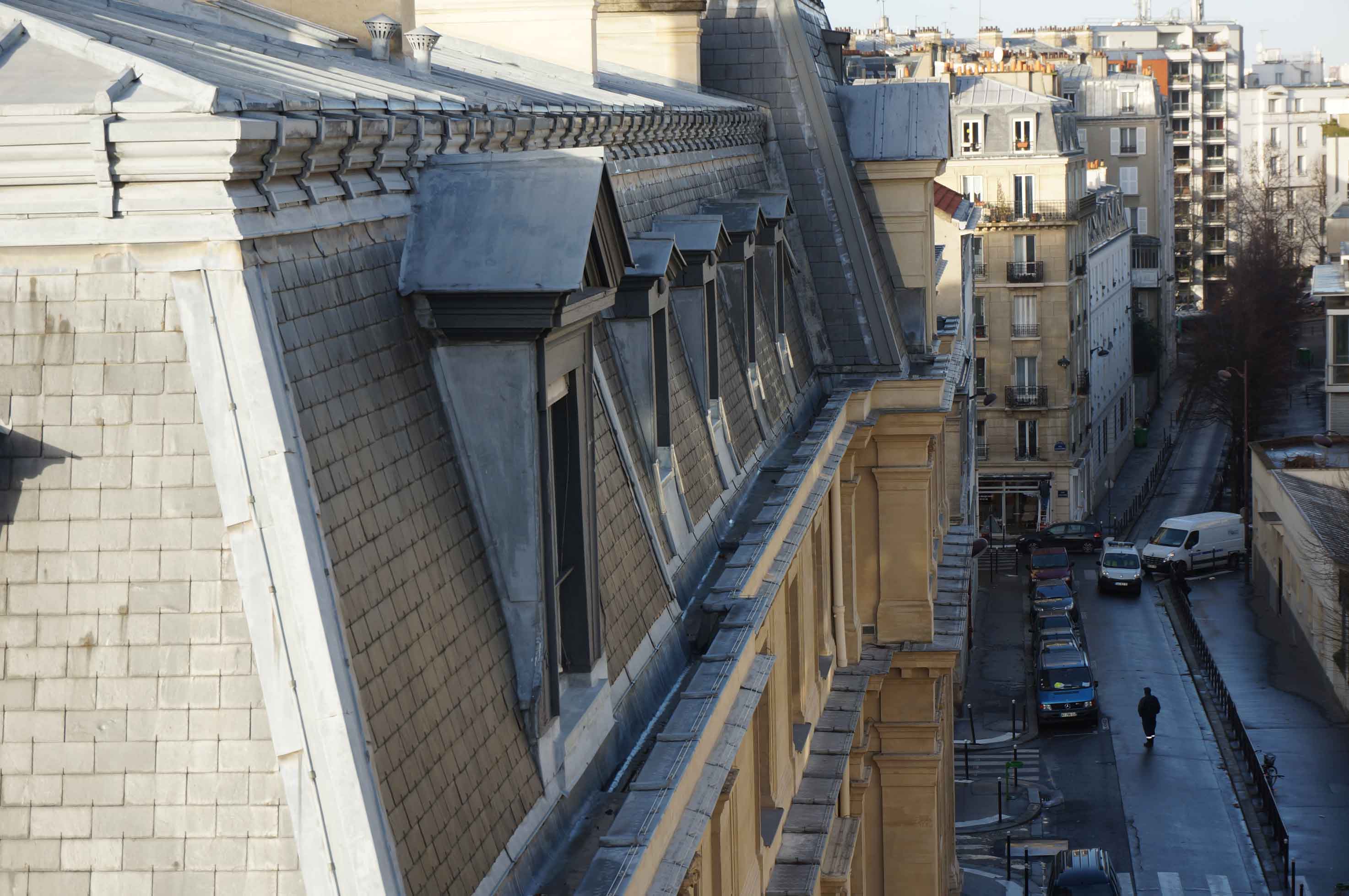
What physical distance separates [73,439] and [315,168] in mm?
1517

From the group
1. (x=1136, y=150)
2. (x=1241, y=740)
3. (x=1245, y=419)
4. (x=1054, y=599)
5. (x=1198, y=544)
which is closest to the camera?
(x=1241, y=740)

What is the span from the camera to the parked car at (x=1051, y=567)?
73562mm

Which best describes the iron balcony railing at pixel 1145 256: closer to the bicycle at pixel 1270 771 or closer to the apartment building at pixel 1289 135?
the apartment building at pixel 1289 135

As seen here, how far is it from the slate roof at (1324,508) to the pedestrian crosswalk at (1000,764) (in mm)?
10700

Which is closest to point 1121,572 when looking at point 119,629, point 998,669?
point 998,669

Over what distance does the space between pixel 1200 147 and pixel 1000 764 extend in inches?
4587

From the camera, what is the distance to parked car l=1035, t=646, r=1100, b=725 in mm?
54562

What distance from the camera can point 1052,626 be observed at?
63281mm

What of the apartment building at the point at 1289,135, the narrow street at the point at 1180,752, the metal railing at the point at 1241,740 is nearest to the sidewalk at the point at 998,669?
the narrow street at the point at 1180,752

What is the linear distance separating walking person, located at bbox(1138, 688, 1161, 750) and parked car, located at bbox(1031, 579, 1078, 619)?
14.3m

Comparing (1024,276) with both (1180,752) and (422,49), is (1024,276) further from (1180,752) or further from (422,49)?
(422,49)

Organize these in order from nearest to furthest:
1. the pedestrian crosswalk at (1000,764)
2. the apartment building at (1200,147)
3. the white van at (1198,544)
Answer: the pedestrian crosswalk at (1000,764) < the white van at (1198,544) < the apartment building at (1200,147)

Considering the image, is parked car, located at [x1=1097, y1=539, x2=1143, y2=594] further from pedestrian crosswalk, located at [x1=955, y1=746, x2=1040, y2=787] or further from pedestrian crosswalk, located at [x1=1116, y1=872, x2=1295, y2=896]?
pedestrian crosswalk, located at [x1=1116, y1=872, x2=1295, y2=896]

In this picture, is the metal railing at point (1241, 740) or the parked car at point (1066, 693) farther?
the parked car at point (1066, 693)
